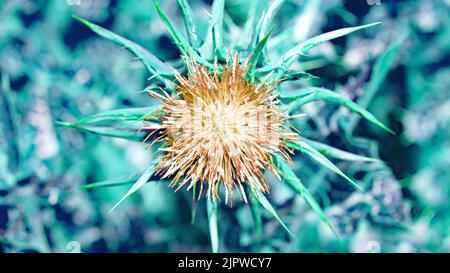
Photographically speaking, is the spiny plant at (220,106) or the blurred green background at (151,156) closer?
the spiny plant at (220,106)

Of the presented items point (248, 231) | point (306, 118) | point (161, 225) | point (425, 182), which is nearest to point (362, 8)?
point (306, 118)

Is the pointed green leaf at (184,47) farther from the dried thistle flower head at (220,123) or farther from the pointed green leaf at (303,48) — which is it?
the pointed green leaf at (303,48)

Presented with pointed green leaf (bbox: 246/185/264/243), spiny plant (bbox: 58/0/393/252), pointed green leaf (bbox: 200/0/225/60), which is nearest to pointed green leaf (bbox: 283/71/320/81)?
spiny plant (bbox: 58/0/393/252)

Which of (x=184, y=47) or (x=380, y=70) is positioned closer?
(x=184, y=47)

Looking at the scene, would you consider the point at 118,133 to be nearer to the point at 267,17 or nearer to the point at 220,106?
the point at 220,106

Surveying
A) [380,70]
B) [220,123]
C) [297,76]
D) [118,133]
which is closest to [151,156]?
[118,133]

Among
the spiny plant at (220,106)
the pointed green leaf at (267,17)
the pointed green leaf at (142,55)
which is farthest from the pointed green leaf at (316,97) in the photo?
the pointed green leaf at (142,55)

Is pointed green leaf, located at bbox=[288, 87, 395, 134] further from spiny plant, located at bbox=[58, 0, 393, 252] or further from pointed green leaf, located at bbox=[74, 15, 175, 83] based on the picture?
pointed green leaf, located at bbox=[74, 15, 175, 83]
